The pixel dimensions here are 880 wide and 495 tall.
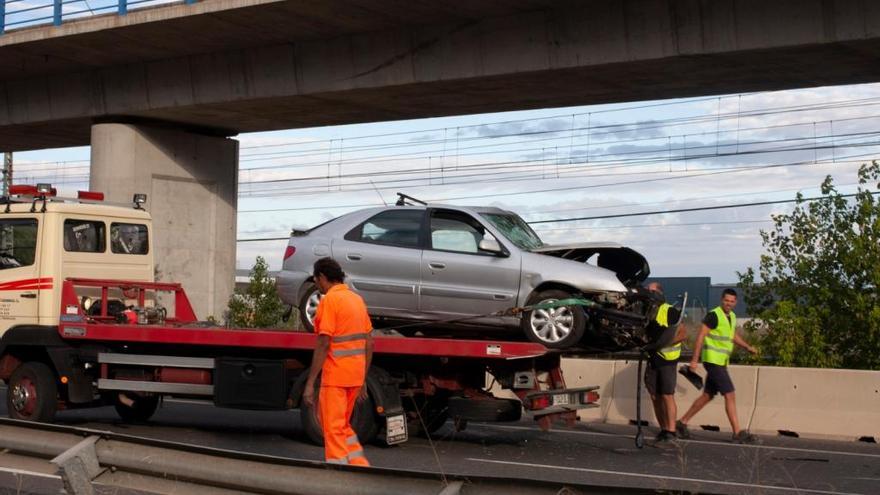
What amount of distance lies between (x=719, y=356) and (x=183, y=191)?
16441 mm

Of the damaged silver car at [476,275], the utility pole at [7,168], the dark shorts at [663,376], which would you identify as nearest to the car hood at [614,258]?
the damaged silver car at [476,275]

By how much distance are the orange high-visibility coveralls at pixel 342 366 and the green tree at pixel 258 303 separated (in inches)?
716

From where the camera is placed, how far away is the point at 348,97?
2220 cm

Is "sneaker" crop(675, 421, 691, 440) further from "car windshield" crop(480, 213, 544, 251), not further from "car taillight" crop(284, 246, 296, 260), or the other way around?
"car taillight" crop(284, 246, 296, 260)

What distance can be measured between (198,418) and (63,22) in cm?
1091

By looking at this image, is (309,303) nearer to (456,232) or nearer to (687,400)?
(456,232)

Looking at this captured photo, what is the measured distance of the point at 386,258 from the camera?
1312 cm

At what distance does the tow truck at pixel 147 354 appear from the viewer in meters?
11.8

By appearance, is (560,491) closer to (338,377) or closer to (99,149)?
(338,377)

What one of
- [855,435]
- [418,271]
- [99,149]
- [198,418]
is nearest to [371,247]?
[418,271]

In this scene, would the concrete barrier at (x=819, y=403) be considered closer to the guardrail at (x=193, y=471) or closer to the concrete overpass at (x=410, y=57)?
the concrete overpass at (x=410, y=57)

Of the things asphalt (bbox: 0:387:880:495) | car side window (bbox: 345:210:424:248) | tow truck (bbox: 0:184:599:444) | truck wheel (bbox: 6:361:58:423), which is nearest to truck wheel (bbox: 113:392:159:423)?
tow truck (bbox: 0:184:599:444)

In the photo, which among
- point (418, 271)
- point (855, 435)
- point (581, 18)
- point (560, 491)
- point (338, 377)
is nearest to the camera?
point (560, 491)

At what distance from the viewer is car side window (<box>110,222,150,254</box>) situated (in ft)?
48.4
